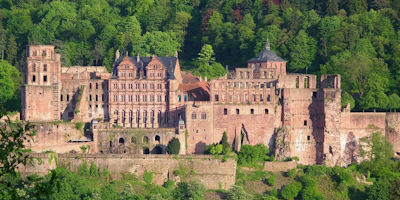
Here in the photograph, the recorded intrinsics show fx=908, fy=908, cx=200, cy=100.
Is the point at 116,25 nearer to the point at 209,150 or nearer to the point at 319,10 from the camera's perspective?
the point at 319,10

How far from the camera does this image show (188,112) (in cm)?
6569

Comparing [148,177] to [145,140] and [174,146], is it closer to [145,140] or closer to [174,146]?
[174,146]

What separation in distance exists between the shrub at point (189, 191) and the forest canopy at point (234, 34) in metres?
16.0

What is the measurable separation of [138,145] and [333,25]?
1069 inches

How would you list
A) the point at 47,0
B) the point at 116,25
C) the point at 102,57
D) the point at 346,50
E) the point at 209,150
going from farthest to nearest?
the point at 47,0 < the point at 116,25 < the point at 102,57 < the point at 346,50 < the point at 209,150

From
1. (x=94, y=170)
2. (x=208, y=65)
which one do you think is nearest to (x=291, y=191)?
(x=94, y=170)

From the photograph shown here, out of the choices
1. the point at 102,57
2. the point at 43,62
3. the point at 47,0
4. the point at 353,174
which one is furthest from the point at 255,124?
the point at 47,0

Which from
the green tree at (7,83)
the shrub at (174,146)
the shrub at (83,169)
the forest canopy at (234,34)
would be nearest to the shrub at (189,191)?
the shrub at (174,146)

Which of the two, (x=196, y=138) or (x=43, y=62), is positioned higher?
(x=43, y=62)

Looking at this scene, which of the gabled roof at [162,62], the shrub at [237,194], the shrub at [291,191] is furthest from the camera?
the gabled roof at [162,62]

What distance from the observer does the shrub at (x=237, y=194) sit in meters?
61.1

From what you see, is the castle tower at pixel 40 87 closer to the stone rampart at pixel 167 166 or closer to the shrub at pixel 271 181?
the stone rampart at pixel 167 166

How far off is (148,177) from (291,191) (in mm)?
9980

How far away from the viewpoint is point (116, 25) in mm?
95812
